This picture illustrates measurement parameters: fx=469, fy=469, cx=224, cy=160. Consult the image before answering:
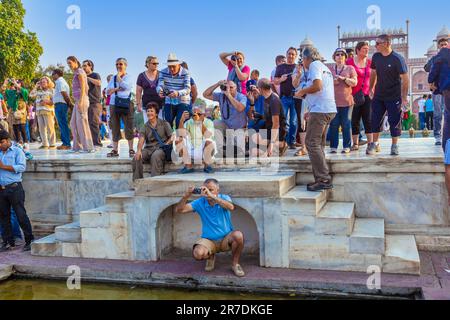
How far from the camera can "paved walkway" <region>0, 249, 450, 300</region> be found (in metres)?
4.82

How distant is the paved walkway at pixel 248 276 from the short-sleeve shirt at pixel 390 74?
2.24 meters

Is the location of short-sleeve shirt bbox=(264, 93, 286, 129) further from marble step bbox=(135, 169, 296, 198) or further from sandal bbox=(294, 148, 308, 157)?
marble step bbox=(135, 169, 296, 198)

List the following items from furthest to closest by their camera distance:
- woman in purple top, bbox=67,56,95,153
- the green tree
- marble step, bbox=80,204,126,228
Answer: the green tree, woman in purple top, bbox=67,56,95,153, marble step, bbox=80,204,126,228

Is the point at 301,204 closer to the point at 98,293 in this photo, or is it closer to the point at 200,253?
the point at 200,253

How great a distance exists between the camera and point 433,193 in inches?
239

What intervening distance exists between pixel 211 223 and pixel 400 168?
2.62m

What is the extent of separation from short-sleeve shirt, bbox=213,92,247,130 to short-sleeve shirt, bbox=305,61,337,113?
1920mm

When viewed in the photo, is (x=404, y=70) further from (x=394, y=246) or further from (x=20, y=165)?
(x=20, y=165)

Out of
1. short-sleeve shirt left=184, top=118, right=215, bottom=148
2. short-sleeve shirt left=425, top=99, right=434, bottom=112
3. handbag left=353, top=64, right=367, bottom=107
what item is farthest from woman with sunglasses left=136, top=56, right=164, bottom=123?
short-sleeve shirt left=425, top=99, right=434, bottom=112

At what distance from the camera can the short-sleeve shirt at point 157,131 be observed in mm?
6977

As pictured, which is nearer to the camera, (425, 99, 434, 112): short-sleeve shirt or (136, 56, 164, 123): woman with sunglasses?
(136, 56, 164, 123): woman with sunglasses

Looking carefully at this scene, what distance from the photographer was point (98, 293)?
211 inches

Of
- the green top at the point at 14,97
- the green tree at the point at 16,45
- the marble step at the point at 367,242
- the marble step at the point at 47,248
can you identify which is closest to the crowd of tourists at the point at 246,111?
the marble step at the point at 47,248
